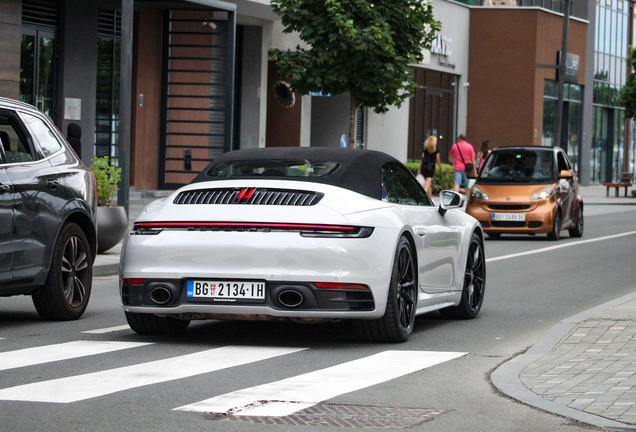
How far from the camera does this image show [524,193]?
69.7 ft

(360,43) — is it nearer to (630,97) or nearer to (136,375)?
(136,375)

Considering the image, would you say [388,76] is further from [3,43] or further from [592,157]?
[592,157]

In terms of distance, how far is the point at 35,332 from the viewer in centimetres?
885

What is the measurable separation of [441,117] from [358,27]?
21184mm

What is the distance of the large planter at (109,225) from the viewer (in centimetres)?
1537

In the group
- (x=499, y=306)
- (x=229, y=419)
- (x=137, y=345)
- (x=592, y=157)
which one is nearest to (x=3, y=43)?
(x=499, y=306)

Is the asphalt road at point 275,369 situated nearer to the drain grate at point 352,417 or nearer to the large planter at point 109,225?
the drain grate at point 352,417

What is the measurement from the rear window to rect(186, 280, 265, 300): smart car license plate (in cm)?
97

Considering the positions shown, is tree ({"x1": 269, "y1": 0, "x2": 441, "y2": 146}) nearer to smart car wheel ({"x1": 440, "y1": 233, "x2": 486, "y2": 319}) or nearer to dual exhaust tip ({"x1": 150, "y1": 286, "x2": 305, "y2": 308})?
smart car wheel ({"x1": 440, "y1": 233, "x2": 486, "y2": 319})

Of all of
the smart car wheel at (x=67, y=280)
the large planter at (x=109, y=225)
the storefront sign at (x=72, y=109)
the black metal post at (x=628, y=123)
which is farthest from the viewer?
the black metal post at (x=628, y=123)

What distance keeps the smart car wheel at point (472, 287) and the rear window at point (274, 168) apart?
206cm

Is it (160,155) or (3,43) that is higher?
(3,43)

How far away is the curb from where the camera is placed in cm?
567

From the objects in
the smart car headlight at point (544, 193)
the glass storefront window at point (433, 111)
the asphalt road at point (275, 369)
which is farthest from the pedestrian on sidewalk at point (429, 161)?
the asphalt road at point (275, 369)
